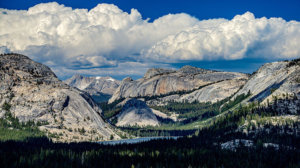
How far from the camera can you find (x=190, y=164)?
193 metres

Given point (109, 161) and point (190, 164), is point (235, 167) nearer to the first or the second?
point (190, 164)

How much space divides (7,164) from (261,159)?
127716 mm

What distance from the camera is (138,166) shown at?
605 feet

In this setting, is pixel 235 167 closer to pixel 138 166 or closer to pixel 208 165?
pixel 208 165

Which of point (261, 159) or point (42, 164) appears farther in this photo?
point (261, 159)

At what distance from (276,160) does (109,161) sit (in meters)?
87.2

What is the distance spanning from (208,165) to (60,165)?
7328 cm

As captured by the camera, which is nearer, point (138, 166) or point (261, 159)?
point (138, 166)

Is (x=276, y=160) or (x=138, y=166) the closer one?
(x=138, y=166)

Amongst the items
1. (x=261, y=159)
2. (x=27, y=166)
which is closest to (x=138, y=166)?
(x=27, y=166)

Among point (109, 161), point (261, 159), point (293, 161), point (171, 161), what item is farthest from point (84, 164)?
point (293, 161)

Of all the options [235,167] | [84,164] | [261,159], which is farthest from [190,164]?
[84,164]

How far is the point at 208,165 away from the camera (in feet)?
631

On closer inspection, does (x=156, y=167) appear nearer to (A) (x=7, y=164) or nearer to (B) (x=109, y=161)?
(B) (x=109, y=161)
